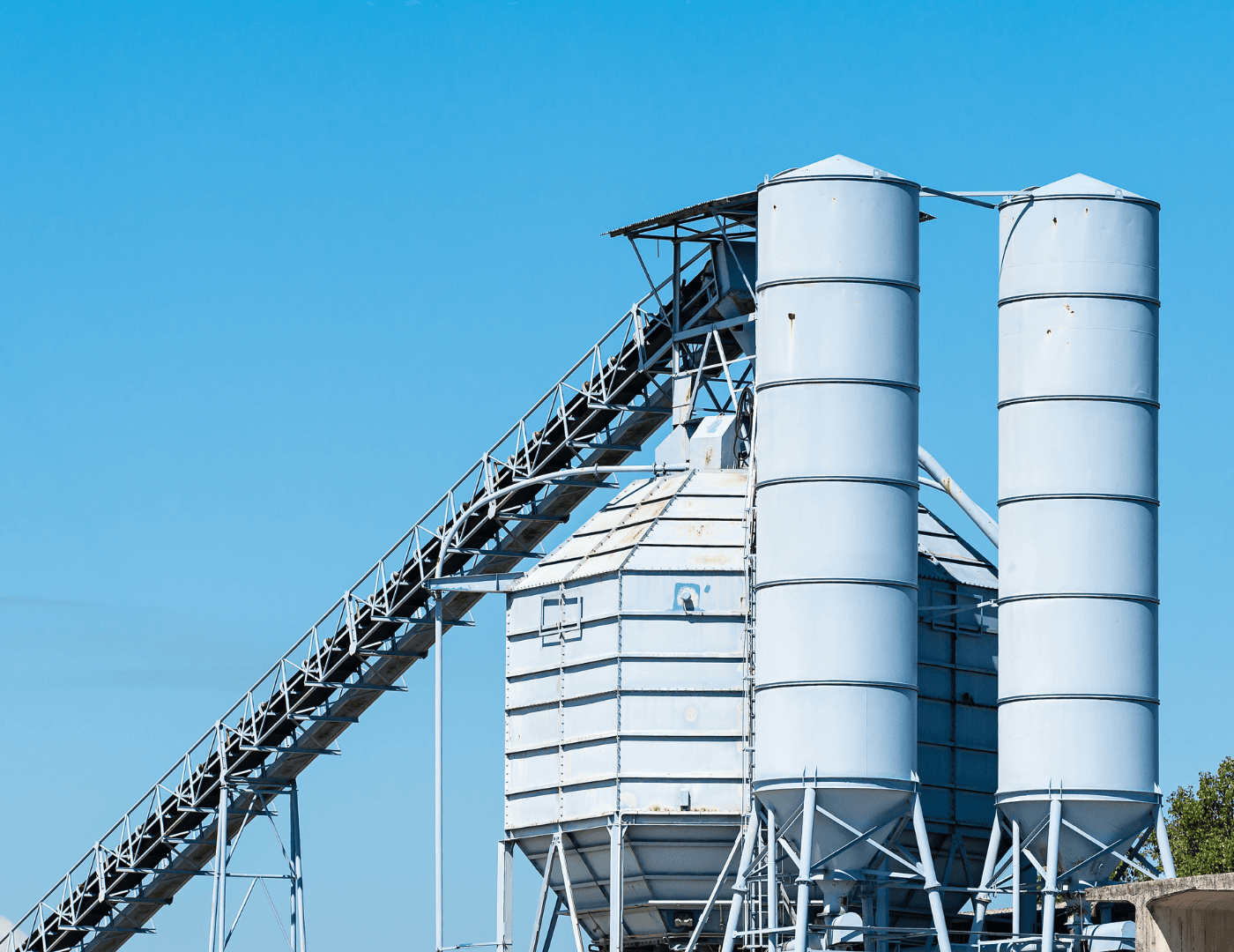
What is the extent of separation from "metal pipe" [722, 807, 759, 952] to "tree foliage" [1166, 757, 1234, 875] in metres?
21.3

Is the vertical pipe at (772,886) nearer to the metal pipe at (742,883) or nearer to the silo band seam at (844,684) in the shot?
the metal pipe at (742,883)

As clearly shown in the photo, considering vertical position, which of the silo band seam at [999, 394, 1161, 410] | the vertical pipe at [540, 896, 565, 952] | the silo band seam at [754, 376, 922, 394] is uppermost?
the silo band seam at [754, 376, 922, 394]

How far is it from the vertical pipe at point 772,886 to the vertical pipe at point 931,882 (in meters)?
2.06

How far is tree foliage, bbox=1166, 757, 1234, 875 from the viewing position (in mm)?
51938

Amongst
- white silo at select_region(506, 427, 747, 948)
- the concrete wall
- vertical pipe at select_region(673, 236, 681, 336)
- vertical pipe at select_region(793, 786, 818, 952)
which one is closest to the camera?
the concrete wall

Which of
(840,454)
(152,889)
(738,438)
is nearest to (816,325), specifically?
(840,454)

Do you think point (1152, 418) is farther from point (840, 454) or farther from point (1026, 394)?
point (840, 454)

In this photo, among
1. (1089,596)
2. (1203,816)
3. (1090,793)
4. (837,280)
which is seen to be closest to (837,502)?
(837,280)

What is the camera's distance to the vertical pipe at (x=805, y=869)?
3156cm

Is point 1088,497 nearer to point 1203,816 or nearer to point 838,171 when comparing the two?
point 838,171

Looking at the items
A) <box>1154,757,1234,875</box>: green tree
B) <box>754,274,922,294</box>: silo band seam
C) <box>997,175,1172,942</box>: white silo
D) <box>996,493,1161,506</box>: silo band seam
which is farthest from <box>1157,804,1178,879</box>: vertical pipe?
<box>1154,757,1234,875</box>: green tree

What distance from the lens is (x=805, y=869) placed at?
31.7 m

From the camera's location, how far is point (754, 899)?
1321 inches

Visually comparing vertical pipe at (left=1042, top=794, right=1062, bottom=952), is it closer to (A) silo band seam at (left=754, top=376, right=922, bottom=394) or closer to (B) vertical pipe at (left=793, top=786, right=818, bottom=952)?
(B) vertical pipe at (left=793, top=786, right=818, bottom=952)
